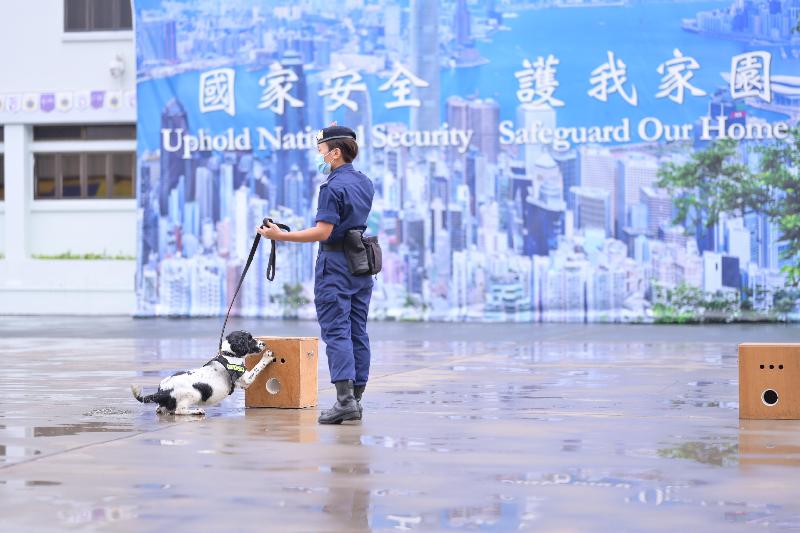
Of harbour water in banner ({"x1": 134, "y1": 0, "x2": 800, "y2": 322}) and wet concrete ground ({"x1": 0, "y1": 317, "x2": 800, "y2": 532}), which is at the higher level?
harbour water in banner ({"x1": 134, "y1": 0, "x2": 800, "y2": 322})

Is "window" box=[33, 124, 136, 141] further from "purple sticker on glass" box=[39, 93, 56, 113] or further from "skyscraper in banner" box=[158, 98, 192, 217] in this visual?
"skyscraper in banner" box=[158, 98, 192, 217]

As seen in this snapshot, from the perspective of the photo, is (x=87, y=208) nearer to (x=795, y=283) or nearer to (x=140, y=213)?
(x=140, y=213)

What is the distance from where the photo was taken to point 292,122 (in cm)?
2731

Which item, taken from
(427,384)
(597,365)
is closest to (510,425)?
(427,384)

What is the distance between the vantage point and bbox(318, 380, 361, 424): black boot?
980 cm

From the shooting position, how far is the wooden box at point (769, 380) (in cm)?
991

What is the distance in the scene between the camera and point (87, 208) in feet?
109

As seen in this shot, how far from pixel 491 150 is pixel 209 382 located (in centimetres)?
1629

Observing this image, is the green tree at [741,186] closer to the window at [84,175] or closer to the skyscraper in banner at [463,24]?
the skyscraper in banner at [463,24]

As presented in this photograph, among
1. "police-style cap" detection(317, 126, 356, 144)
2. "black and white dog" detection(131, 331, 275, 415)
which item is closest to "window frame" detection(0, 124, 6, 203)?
"black and white dog" detection(131, 331, 275, 415)

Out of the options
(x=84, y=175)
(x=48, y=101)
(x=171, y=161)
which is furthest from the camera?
(x=84, y=175)

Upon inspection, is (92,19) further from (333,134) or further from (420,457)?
(420,457)

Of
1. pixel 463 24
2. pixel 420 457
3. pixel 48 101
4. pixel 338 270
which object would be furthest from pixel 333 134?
pixel 48 101

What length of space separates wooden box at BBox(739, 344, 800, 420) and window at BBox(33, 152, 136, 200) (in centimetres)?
2460
